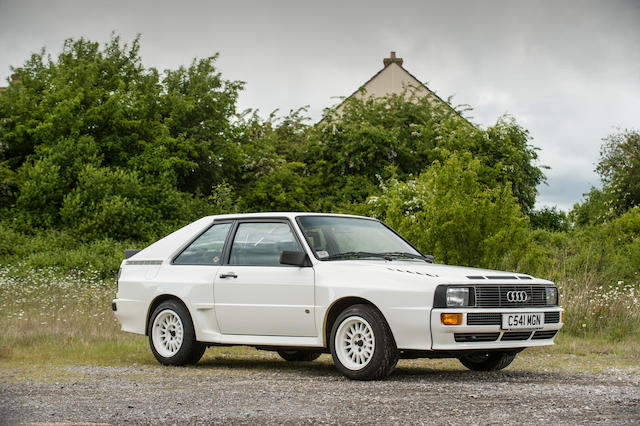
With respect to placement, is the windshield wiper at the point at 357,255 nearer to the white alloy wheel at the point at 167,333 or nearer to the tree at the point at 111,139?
the white alloy wheel at the point at 167,333

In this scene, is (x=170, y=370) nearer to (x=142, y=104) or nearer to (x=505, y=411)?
(x=505, y=411)

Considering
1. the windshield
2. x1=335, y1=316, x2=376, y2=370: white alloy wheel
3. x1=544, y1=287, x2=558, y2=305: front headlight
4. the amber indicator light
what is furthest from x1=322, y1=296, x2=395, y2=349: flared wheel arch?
x1=544, y1=287, x2=558, y2=305: front headlight

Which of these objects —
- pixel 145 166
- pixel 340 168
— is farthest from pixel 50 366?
pixel 340 168

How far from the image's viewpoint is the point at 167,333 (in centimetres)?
955

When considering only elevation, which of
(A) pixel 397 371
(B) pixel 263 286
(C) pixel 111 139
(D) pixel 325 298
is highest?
(C) pixel 111 139

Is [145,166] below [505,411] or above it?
above

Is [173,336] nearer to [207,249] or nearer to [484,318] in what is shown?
[207,249]

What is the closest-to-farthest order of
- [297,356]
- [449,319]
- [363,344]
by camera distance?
[449,319]
[363,344]
[297,356]

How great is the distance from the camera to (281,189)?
35.8 meters

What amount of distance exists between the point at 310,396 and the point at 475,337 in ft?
5.76

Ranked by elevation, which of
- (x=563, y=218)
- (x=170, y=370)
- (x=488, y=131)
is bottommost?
(x=170, y=370)

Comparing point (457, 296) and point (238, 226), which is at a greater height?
point (238, 226)

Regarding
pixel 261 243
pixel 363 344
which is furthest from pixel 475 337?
pixel 261 243

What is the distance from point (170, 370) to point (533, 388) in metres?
3.94
